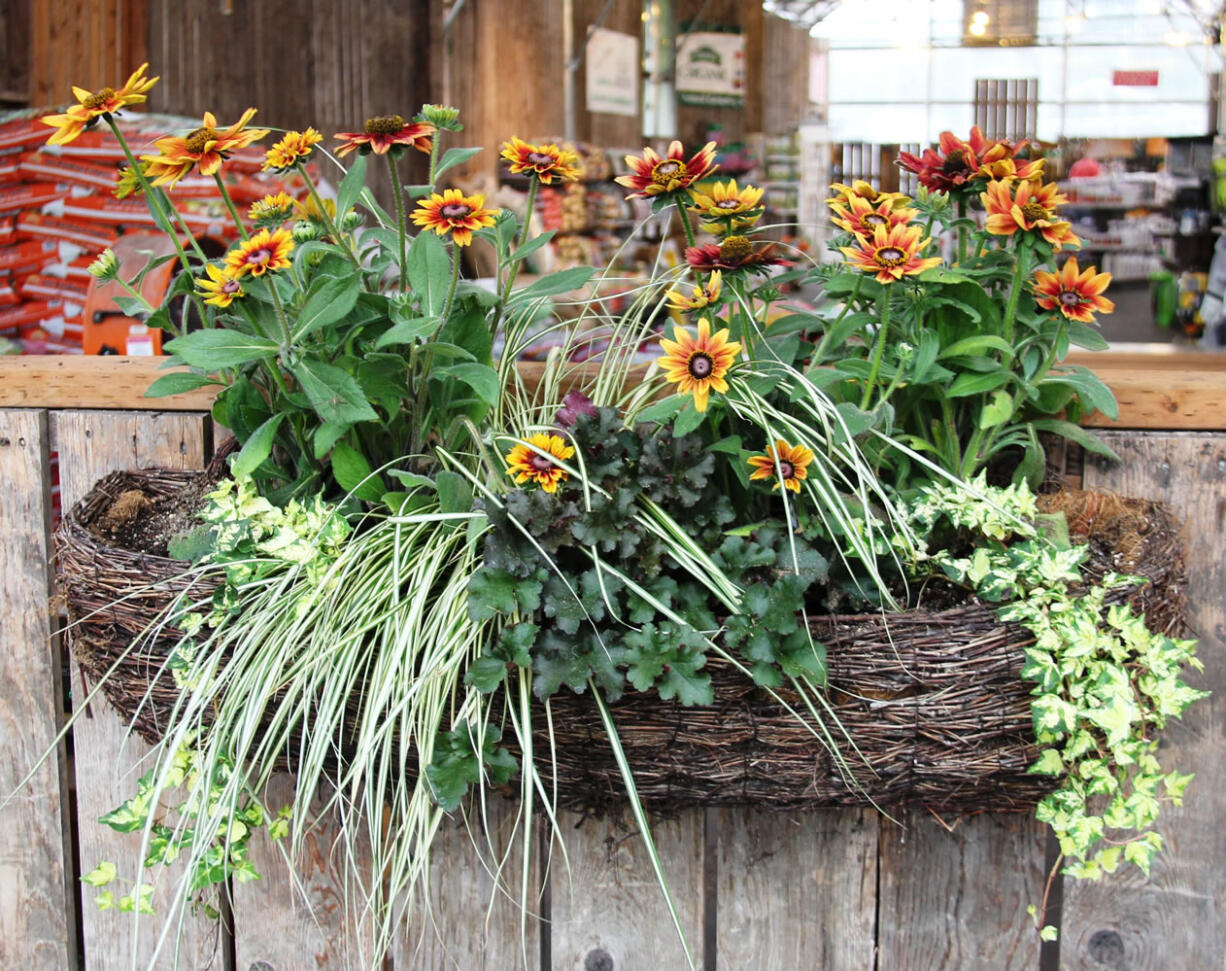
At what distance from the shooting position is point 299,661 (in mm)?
987

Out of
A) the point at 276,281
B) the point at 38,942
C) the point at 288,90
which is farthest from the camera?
the point at 288,90

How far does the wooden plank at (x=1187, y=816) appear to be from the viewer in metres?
1.21

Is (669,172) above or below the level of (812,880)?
above

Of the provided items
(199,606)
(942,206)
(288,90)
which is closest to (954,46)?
(288,90)

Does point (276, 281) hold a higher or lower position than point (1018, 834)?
higher

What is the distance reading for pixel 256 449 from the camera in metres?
1.05

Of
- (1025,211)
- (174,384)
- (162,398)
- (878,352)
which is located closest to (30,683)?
(162,398)

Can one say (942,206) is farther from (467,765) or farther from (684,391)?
(467,765)

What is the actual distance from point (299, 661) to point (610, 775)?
286 mm

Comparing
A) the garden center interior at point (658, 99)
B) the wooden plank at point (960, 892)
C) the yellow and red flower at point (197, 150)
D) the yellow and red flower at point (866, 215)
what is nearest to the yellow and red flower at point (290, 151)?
the yellow and red flower at point (197, 150)

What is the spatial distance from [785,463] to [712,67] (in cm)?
554

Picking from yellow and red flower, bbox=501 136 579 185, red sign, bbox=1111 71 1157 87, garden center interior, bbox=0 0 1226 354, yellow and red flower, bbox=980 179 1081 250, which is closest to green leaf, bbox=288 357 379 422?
yellow and red flower, bbox=501 136 579 185

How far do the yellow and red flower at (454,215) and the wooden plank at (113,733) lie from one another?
0.49 m

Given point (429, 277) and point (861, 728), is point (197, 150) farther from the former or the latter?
point (861, 728)
